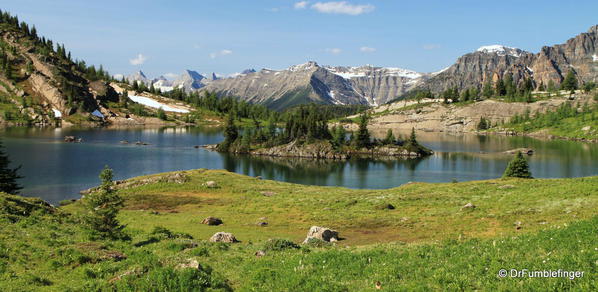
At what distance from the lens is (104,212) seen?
33.0m

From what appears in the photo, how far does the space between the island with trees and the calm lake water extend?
10135mm

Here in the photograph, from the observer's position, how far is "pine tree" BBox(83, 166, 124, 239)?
3294cm

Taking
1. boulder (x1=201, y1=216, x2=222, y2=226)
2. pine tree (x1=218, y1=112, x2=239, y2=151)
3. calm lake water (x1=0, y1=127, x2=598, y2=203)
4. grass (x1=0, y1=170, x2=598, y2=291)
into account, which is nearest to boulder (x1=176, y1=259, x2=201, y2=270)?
grass (x1=0, y1=170, x2=598, y2=291)

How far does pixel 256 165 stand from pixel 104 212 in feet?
374

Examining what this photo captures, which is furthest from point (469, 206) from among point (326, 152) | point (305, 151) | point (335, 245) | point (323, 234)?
point (305, 151)

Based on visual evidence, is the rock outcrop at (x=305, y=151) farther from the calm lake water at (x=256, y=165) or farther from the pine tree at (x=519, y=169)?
the pine tree at (x=519, y=169)

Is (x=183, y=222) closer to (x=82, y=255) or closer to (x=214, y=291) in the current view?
(x=82, y=255)

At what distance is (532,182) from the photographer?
193 feet

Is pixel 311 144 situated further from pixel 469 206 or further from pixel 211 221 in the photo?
pixel 469 206

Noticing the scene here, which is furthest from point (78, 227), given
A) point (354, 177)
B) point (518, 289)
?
point (354, 177)

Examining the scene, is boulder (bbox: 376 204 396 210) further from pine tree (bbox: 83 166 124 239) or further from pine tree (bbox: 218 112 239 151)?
pine tree (bbox: 218 112 239 151)

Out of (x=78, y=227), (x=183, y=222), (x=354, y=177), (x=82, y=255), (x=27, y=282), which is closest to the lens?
(x=27, y=282)

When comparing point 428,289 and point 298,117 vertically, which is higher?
point 298,117

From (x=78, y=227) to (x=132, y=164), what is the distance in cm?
9837
